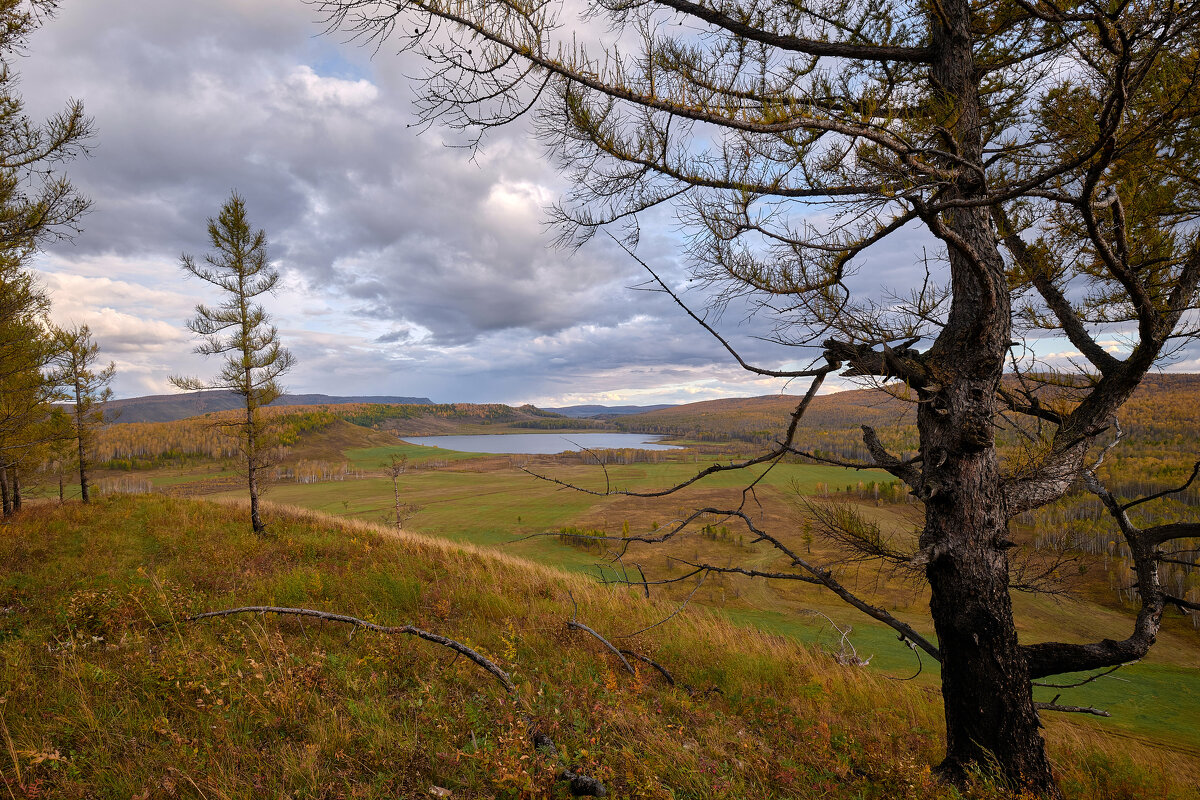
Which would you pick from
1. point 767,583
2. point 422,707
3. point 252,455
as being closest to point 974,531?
point 422,707

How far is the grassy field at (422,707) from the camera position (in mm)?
2572

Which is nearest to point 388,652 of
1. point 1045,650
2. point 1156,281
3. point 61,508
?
point 1045,650

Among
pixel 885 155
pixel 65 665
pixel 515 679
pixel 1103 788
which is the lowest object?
pixel 1103 788

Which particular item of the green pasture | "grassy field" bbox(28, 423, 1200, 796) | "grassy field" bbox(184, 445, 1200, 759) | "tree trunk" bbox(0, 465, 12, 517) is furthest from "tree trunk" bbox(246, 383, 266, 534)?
"tree trunk" bbox(0, 465, 12, 517)

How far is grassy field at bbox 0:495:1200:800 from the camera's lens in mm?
2572

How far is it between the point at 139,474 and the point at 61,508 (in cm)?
8224

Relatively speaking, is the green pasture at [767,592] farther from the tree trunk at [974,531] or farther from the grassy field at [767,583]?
the tree trunk at [974,531]

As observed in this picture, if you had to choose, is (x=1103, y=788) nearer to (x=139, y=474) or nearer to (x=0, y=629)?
(x=0, y=629)

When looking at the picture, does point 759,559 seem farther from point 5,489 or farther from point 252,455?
point 5,489

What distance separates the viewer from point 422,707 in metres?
3.26

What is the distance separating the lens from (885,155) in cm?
246

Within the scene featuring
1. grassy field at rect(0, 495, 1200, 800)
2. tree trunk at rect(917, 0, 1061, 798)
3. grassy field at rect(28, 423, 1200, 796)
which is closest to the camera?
grassy field at rect(0, 495, 1200, 800)

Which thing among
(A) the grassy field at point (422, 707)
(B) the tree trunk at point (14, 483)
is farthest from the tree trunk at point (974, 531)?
(B) the tree trunk at point (14, 483)

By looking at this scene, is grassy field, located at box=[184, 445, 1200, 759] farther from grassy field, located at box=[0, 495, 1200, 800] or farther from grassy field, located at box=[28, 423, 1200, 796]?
grassy field, located at box=[0, 495, 1200, 800]
